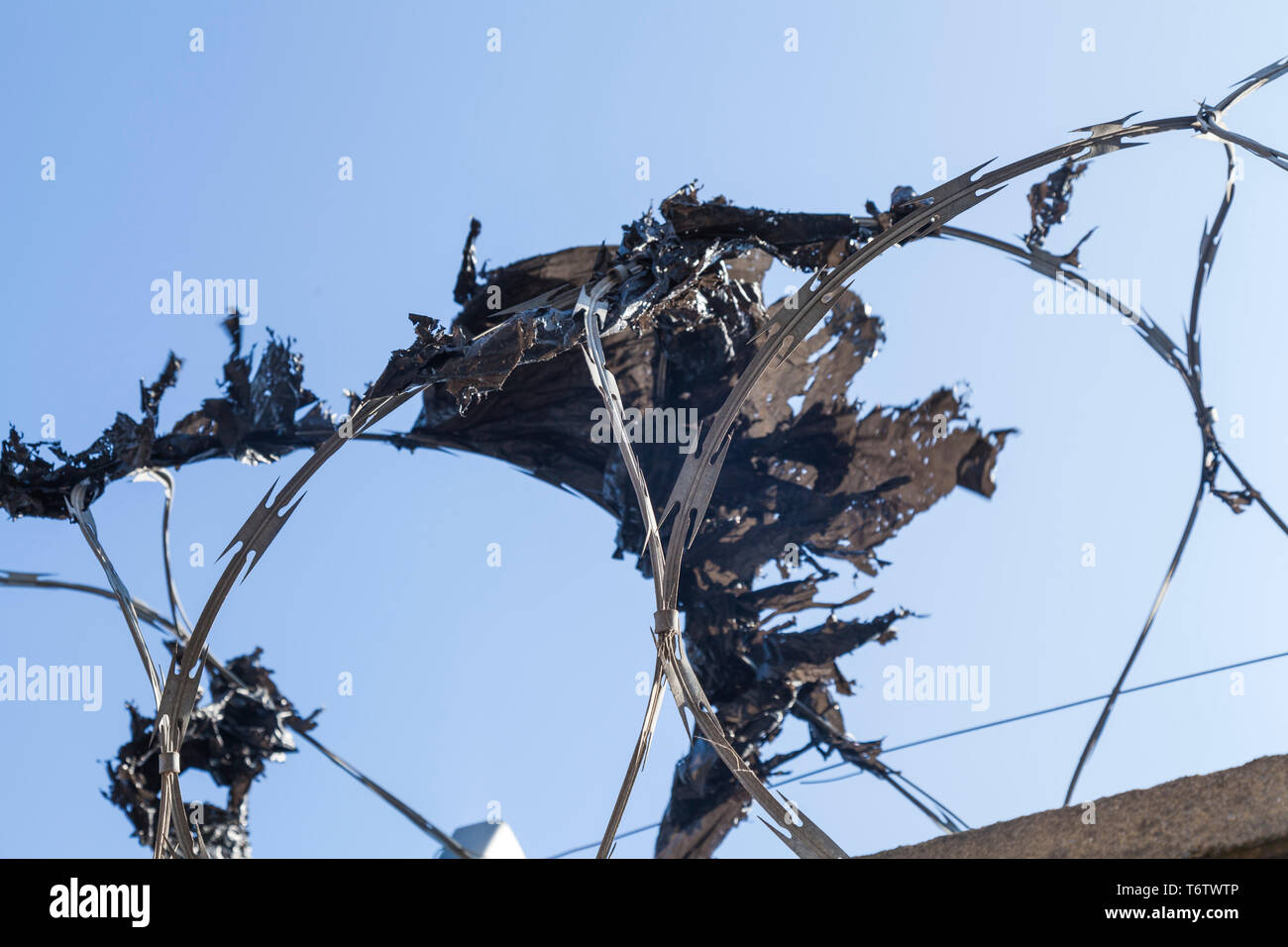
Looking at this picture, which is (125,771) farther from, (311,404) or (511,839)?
(511,839)

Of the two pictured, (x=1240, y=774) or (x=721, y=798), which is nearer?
(x=1240, y=774)

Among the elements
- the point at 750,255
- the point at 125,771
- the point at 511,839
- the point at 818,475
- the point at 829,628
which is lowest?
the point at 511,839

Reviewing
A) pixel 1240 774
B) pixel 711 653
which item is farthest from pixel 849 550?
pixel 1240 774

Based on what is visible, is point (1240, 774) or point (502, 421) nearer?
point (1240, 774)

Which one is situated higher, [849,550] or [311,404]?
[311,404]

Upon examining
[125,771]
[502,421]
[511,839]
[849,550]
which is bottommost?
[511,839]
